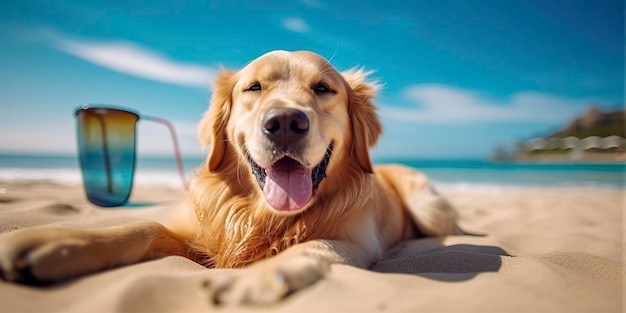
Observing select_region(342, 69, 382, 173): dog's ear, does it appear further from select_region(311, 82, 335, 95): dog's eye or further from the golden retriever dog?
select_region(311, 82, 335, 95): dog's eye

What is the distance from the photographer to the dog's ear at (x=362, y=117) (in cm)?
263

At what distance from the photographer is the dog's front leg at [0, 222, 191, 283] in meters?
1.41

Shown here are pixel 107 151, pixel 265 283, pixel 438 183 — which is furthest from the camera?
pixel 438 183

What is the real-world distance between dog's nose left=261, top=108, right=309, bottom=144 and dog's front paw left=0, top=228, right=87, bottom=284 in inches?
39.4

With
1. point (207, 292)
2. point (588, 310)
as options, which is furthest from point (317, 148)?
point (588, 310)

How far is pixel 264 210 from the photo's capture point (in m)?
2.32

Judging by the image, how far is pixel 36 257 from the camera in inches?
55.9

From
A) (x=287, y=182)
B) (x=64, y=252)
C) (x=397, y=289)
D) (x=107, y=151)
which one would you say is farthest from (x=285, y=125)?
(x=107, y=151)

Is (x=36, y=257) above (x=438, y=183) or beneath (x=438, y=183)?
above

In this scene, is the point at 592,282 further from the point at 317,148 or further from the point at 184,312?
the point at 184,312

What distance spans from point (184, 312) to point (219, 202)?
4.16ft

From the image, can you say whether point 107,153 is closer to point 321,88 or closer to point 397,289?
point 321,88

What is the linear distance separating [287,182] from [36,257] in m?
1.17

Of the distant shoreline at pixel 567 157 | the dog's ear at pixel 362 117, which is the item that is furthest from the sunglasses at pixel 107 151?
the distant shoreline at pixel 567 157
